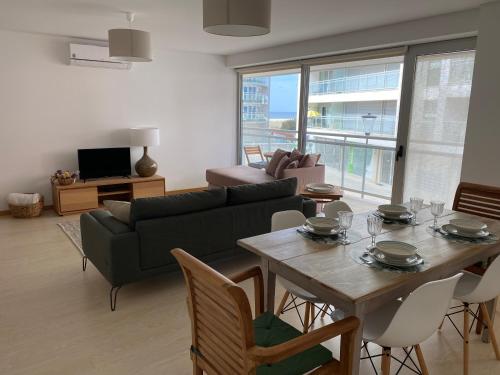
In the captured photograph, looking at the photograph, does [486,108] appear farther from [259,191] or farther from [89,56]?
[89,56]

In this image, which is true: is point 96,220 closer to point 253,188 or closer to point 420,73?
point 253,188

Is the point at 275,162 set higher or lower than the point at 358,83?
lower

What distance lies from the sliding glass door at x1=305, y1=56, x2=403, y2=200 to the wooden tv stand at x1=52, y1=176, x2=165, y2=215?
2.69 metres

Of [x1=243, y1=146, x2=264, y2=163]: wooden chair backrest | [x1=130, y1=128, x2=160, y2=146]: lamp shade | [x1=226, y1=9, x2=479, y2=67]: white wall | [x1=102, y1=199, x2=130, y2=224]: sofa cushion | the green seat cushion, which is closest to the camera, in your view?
the green seat cushion

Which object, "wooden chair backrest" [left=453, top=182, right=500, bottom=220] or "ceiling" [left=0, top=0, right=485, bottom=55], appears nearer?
"wooden chair backrest" [left=453, top=182, right=500, bottom=220]

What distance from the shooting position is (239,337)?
137 centimetres

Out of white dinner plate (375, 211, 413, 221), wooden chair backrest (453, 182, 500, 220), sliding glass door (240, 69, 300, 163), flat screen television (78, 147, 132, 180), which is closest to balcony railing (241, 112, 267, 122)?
sliding glass door (240, 69, 300, 163)

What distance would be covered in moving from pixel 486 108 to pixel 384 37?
59.9 inches

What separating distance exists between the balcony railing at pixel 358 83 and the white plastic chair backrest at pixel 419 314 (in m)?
4.21

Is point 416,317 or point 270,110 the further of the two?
point 270,110

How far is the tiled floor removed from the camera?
7.31 ft

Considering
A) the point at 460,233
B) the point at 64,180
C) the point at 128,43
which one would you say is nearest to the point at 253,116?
the point at 64,180

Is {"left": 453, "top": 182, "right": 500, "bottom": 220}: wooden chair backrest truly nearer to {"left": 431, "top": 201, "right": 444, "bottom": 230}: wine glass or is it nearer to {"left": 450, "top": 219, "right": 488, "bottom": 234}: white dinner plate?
{"left": 450, "top": 219, "right": 488, "bottom": 234}: white dinner plate

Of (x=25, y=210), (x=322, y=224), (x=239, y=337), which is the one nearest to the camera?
(x=239, y=337)
